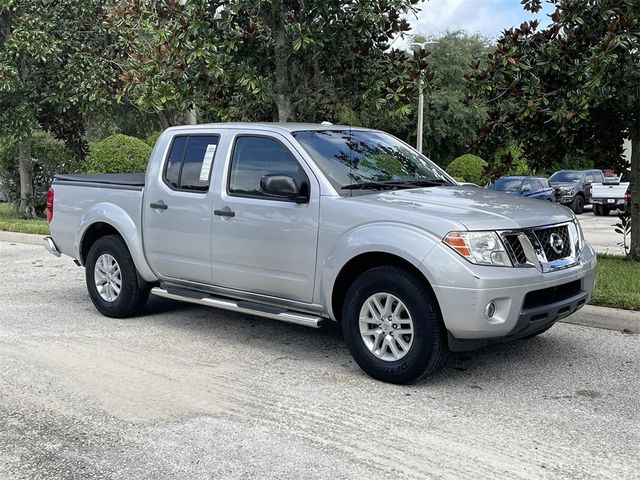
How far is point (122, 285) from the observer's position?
7293mm

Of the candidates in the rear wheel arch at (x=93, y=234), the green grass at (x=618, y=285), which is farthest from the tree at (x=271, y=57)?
the green grass at (x=618, y=285)

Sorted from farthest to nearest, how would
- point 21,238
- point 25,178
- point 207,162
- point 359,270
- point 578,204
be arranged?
point 578,204 < point 25,178 < point 21,238 < point 207,162 < point 359,270

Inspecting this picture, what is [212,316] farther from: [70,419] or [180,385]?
[70,419]

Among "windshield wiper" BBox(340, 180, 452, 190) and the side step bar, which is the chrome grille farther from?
the side step bar

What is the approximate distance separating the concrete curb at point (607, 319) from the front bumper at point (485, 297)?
1950mm

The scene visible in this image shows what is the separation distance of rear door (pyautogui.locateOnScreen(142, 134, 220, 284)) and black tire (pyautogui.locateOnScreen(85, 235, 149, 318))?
0.37 metres

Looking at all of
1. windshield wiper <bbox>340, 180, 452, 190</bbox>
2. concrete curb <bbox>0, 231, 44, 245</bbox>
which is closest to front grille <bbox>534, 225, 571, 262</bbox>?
windshield wiper <bbox>340, 180, 452, 190</bbox>

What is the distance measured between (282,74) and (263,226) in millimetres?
5046

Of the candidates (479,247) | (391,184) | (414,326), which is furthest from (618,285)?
(414,326)

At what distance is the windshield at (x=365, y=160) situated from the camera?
19.4 feet

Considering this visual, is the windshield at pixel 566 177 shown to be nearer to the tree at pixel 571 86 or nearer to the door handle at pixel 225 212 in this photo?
the tree at pixel 571 86

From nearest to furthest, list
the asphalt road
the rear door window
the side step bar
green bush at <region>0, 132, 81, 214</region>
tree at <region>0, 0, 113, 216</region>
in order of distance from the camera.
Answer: the asphalt road < the side step bar < the rear door window < tree at <region>0, 0, 113, 216</region> < green bush at <region>0, 132, 81, 214</region>

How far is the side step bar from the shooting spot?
563cm

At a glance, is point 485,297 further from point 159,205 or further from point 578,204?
point 578,204
